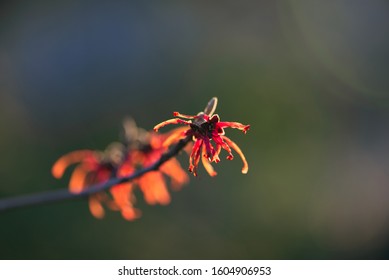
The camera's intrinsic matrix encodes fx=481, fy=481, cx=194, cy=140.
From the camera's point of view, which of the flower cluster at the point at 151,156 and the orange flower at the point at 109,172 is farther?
the orange flower at the point at 109,172

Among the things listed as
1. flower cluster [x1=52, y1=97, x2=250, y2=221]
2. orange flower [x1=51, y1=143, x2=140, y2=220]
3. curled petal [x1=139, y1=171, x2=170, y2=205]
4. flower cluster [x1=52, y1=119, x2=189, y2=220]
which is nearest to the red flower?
flower cluster [x1=52, y1=97, x2=250, y2=221]

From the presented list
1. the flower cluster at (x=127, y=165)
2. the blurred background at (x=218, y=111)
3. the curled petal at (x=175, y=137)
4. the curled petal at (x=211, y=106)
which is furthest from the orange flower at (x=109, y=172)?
the blurred background at (x=218, y=111)

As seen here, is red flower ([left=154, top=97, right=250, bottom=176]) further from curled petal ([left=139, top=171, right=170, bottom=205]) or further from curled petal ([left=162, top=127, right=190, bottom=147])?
curled petal ([left=139, top=171, right=170, bottom=205])

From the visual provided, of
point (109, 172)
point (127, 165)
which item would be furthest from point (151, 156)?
point (109, 172)

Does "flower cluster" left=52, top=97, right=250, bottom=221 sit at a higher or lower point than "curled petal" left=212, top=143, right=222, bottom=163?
higher

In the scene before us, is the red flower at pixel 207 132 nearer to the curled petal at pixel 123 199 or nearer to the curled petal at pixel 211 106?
the curled petal at pixel 211 106

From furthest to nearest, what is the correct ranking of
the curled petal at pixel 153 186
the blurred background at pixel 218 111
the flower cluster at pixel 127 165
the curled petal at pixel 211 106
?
1. the blurred background at pixel 218 111
2. the curled petal at pixel 153 186
3. the flower cluster at pixel 127 165
4. the curled petal at pixel 211 106

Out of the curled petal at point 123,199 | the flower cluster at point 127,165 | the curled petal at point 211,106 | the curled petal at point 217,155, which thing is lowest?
the curled petal at point 217,155
